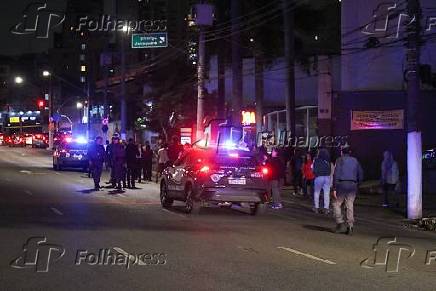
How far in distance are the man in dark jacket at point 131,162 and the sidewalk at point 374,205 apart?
5699 mm

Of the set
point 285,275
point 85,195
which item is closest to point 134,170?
point 85,195

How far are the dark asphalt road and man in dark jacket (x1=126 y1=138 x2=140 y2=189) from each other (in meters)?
5.93

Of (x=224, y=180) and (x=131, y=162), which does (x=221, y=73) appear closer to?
(x=131, y=162)

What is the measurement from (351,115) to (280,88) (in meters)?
8.26

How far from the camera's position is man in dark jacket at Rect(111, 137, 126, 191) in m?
25.4

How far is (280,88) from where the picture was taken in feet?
132

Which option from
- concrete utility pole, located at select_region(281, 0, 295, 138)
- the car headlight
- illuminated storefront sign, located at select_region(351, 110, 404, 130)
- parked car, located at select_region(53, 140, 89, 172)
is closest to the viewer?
the car headlight

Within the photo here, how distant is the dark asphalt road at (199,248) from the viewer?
363 inches

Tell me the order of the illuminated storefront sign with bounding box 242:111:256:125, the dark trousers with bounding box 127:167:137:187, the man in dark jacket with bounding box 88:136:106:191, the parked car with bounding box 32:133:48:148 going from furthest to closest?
1. the parked car with bounding box 32:133:48:148
2. the illuminated storefront sign with bounding box 242:111:256:125
3. the dark trousers with bounding box 127:167:137:187
4. the man in dark jacket with bounding box 88:136:106:191

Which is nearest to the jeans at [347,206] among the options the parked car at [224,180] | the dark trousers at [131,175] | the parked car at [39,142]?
the parked car at [224,180]

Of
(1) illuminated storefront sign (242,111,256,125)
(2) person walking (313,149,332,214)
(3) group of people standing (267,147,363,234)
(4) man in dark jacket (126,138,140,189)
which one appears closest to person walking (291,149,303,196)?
(3) group of people standing (267,147,363,234)

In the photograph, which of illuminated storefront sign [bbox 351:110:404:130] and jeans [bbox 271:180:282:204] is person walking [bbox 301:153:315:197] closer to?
jeans [bbox 271:180:282:204]

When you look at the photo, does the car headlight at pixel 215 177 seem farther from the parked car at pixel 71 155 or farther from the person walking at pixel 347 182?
the parked car at pixel 71 155

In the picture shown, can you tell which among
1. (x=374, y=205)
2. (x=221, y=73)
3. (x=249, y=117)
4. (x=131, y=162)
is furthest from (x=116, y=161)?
(x=221, y=73)
